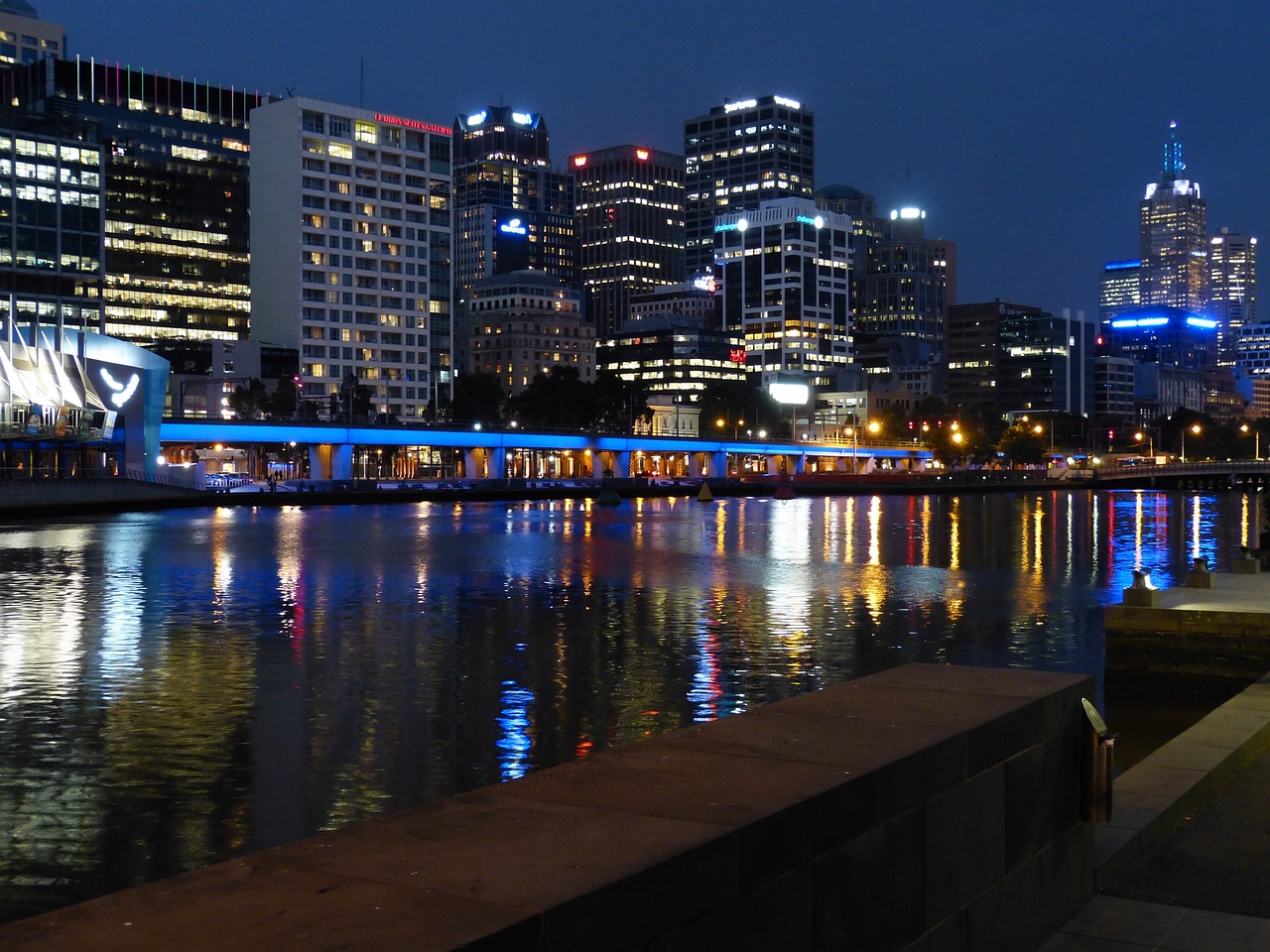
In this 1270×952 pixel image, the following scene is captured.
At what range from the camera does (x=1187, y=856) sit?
9867mm

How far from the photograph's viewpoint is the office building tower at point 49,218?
545 feet

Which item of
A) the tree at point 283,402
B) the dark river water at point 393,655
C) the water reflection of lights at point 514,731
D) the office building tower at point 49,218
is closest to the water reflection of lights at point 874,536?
the dark river water at point 393,655

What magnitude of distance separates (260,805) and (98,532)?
62.9m

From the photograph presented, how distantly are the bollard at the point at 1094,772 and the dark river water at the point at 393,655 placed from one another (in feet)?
25.2

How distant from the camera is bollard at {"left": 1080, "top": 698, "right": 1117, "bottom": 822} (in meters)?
8.84

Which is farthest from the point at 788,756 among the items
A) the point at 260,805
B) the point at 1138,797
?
the point at 260,805

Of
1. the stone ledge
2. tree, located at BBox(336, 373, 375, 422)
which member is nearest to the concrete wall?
the stone ledge

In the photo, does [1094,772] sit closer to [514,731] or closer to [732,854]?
[732,854]

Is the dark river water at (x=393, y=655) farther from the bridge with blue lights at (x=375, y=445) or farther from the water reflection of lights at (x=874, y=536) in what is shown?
the bridge with blue lights at (x=375, y=445)

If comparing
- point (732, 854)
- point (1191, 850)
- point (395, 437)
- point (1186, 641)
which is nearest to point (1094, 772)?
point (1191, 850)

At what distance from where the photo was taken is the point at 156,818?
1368 cm

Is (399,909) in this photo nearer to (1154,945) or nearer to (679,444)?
(1154,945)

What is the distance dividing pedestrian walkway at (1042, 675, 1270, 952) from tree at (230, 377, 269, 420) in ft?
580

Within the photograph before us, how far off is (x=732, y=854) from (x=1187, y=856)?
5.61 metres
